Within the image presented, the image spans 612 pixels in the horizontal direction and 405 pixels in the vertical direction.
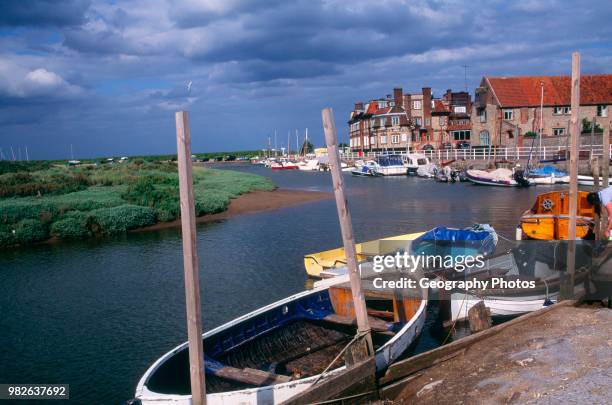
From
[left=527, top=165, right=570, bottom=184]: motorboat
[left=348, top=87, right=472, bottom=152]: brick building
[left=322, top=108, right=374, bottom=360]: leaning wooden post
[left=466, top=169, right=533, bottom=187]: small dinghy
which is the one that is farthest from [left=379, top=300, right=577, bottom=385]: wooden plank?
[left=348, top=87, right=472, bottom=152]: brick building

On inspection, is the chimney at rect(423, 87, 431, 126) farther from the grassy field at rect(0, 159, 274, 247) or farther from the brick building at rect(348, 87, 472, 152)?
the grassy field at rect(0, 159, 274, 247)

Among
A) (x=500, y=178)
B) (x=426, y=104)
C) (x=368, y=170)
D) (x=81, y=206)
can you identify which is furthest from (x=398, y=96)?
(x=81, y=206)

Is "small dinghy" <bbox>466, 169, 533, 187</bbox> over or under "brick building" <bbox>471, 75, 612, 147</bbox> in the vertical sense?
under

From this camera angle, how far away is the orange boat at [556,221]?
1581cm

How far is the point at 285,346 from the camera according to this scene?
11156 mm

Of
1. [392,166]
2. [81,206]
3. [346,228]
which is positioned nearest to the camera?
[346,228]

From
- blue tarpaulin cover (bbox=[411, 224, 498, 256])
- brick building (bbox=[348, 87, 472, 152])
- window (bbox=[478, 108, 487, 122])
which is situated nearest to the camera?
blue tarpaulin cover (bbox=[411, 224, 498, 256])

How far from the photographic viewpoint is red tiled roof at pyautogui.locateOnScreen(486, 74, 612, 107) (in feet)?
213

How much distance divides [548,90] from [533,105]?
3.11 m

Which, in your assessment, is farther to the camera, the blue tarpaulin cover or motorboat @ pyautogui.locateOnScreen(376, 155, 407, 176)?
motorboat @ pyautogui.locateOnScreen(376, 155, 407, 176)

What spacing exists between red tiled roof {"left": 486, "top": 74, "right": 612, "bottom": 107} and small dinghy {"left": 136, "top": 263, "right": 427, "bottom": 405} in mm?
59845

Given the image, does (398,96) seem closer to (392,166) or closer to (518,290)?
(392,166)

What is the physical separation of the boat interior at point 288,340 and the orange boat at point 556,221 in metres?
6.57

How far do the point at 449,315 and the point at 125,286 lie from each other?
11.4 meters
